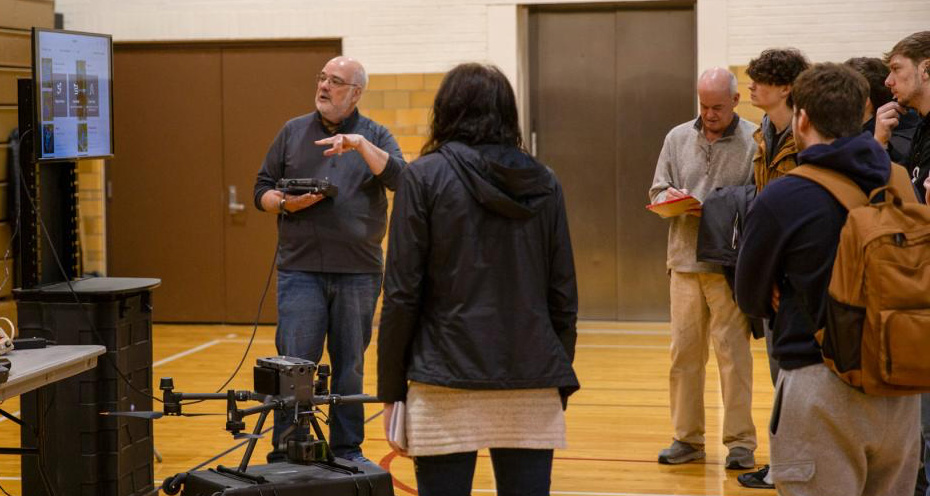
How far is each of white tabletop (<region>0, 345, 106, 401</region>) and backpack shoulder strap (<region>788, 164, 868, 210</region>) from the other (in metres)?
2.30

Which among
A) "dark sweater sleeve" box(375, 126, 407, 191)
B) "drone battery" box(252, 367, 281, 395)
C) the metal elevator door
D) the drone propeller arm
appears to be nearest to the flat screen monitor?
"dark sweater sleeve" box(375, 126, 407, 191)

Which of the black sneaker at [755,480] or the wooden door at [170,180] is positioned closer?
the black sneaker at [755,480]

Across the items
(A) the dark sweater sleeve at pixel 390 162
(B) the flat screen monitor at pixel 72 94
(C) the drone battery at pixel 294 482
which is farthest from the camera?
(A) the dark sweater sleeve at pixel 390 162

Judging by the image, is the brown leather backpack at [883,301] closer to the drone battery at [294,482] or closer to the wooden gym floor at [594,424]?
the wooden gym floor at [594,424]

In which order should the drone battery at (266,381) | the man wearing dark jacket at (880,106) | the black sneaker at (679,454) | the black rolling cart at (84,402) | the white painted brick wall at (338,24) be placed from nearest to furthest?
the drone battery at (266,381), the man wearing dark jacket at (880,106), the black rolling cart at (84,402), the black sneaker at (679,454), the white painted brick wall at (338,24)

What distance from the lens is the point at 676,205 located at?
195 inches

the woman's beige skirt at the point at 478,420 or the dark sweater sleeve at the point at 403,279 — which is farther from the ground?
the dark sweater sleeve at the point at 403,279

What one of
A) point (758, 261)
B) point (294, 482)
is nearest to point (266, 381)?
point (294, 482)

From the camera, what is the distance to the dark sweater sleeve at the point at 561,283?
297cm

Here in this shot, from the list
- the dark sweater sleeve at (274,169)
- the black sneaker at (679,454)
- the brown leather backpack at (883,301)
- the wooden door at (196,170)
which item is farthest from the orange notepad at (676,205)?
the wooden door at (196,170)

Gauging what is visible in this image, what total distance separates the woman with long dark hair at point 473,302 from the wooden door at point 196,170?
6.80 m

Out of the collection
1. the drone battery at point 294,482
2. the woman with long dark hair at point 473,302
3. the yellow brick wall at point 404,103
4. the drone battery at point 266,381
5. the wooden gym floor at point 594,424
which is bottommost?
the wooden gym floor at point 594,424

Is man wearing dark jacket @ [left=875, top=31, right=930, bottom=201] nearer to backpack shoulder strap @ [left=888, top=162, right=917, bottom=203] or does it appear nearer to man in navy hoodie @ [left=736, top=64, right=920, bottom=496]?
backpack shoulder strap @ [left=888, top=162, right=917, bottom=203]

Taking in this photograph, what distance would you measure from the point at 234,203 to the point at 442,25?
2285 mm
